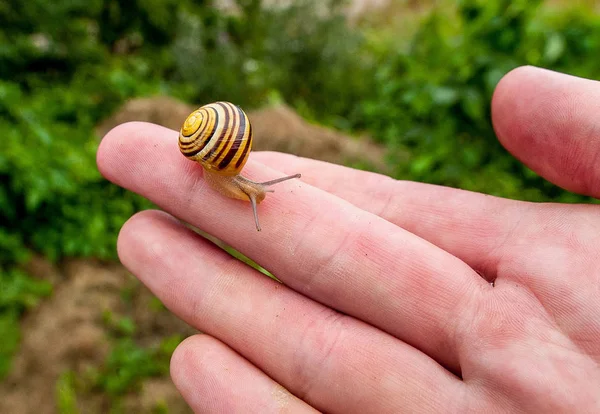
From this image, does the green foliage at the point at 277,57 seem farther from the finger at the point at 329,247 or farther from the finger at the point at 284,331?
the finger at the point at 284,331

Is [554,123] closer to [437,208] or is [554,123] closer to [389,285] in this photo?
[437,208]

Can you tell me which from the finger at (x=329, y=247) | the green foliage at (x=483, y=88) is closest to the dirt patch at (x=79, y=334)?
the finger at (x=329, y=247)

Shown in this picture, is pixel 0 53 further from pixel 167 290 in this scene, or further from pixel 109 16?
pixel 167 290

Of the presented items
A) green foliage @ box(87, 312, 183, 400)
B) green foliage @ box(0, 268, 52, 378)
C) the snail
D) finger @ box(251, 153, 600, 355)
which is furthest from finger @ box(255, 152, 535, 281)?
green foliage @ box(0, 268, 52, 378)

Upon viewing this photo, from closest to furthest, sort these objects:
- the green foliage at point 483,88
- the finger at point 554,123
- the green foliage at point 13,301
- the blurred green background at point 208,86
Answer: the finger at point 554,123, the green foliage at point 13,301, the blurred green background at point 208,86, the green foliage at point 483,88

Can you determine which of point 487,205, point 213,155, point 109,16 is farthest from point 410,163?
point 109,16

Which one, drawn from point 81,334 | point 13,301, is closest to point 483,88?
point 81,334
